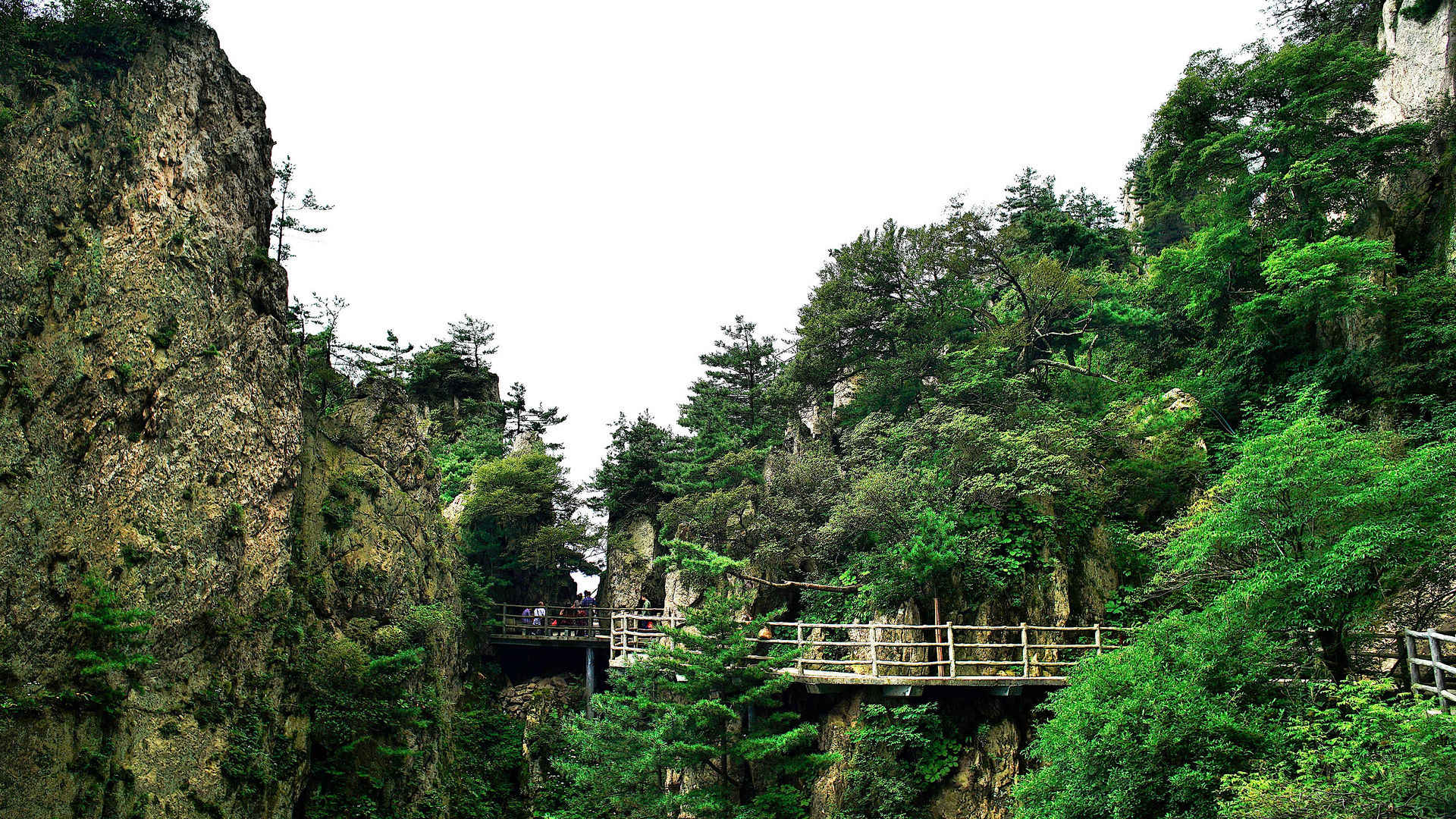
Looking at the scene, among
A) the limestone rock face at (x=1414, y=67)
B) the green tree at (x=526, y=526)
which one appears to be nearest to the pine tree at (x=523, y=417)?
the green tree at (x=526, y=526)

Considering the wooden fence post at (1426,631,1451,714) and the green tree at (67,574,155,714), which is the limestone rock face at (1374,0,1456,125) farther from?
the green tree at (67,574,155,714)

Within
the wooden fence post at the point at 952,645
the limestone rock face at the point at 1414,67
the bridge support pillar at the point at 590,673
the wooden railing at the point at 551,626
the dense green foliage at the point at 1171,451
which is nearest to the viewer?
the dense green foliage at the point at 1171,451

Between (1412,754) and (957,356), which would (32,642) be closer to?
(1412,754)

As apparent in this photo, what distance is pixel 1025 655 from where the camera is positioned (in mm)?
13727

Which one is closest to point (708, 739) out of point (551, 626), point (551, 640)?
point (551, 640)

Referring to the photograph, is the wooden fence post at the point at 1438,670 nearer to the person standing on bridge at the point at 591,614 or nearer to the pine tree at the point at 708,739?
the pine tree at the point at 708,739

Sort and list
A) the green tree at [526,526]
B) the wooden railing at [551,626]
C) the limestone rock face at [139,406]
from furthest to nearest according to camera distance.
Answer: the green tree at [526,526] < the wooden railing at [551,626] < the limestone rock face at [139,406]

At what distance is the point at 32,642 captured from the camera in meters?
9.66

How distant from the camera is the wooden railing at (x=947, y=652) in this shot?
44.9ft

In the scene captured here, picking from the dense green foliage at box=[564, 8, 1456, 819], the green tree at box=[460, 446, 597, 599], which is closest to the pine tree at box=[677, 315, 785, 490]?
the dense green foliage at box=[564, 8, 1456, 819]

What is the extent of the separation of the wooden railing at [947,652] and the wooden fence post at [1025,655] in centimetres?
2

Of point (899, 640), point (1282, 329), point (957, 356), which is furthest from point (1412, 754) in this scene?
point (957, 356)

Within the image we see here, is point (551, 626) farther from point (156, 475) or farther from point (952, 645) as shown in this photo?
point (952, 645)

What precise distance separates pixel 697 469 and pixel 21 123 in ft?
58.7
